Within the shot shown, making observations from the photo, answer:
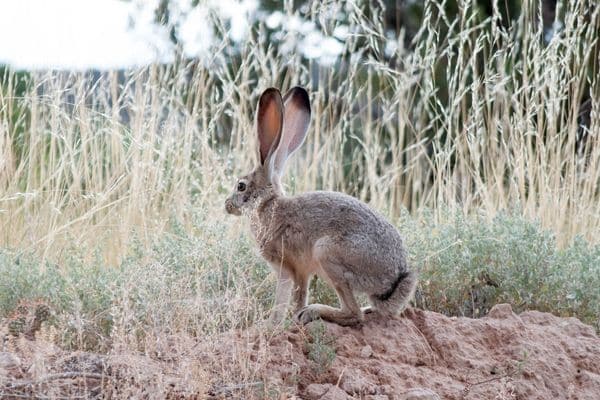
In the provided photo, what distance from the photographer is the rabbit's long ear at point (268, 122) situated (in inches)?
220

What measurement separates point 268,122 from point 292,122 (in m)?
0.26

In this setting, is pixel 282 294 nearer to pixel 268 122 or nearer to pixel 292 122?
pixel 268 122

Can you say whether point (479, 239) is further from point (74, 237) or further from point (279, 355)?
point (74, 237)

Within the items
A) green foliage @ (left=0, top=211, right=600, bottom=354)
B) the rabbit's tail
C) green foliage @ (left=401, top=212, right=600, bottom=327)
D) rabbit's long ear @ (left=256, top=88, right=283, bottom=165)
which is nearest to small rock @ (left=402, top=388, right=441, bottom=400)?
green foliage @ (left=0, top=211, right=600, bottom=354)

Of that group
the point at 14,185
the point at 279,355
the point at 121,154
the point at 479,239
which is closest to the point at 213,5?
the point at 121,154

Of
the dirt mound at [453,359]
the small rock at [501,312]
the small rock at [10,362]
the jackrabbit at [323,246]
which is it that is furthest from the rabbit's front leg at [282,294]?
the small rock at [10,362]

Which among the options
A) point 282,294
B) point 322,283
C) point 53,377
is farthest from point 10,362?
point 322,283

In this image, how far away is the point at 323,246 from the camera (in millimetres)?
5125

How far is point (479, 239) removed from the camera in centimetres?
620

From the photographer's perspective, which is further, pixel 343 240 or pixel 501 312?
pixel 501 312

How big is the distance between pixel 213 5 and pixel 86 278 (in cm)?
328

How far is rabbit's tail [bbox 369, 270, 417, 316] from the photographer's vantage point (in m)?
5.17

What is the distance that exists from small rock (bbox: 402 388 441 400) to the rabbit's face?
5.22ft

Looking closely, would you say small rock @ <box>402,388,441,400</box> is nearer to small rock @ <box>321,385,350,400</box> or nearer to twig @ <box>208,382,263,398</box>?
small rock @ <box>321,385,350,400</box>
